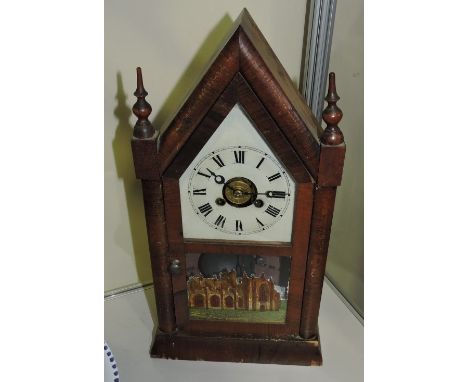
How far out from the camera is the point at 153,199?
2.34ft

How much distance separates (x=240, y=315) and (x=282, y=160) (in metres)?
0.32

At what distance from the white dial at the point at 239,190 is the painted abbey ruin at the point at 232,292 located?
100 mm

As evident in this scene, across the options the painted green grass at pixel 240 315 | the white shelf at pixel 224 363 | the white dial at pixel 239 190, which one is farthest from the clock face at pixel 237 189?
the white shelf at pixel 224 363

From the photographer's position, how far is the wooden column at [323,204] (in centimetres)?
65

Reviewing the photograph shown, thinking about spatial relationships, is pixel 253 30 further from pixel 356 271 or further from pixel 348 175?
pixel 356 271

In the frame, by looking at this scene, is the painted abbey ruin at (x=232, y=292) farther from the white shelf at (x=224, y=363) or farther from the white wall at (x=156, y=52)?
the white wall at (x=156, y=52)

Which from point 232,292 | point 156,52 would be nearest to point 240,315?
point 232,292

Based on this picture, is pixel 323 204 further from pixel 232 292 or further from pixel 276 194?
pixel 232 292

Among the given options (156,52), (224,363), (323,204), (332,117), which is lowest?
(224,363)

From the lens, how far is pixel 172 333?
84 cm

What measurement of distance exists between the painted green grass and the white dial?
0.17 metres

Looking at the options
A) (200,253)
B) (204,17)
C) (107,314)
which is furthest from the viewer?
(107,314)

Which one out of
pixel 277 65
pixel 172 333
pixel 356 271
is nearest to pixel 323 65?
pixel 277 65

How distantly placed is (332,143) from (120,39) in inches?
17.9
